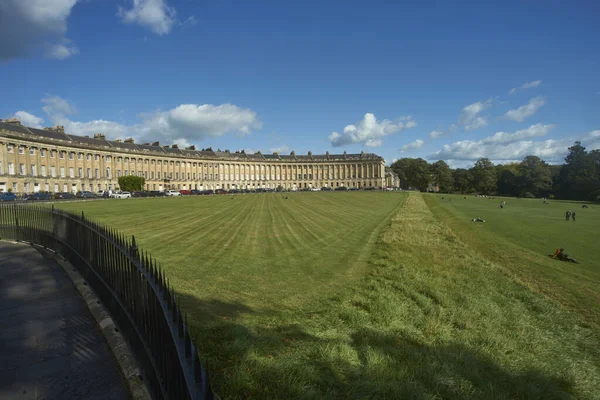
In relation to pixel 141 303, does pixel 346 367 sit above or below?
below

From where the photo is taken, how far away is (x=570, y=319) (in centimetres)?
991

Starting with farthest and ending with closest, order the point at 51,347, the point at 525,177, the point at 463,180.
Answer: the point at 463,180, the point at 525,177, the point at 51,347

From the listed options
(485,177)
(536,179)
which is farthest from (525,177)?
(485,177)

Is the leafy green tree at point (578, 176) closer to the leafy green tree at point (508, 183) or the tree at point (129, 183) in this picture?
the leafy green tree at point (508, 183)

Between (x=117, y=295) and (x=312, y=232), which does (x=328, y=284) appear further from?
(x=312, y=232)

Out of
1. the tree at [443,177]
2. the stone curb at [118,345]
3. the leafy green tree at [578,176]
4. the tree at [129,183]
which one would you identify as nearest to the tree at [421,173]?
the tree at [443,177]

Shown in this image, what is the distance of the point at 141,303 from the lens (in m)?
4.71

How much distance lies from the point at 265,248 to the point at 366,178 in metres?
147

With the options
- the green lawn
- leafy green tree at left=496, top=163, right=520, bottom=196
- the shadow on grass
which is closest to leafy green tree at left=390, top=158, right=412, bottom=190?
leafy green tree at left=496, top=163, right=520, bottom=196

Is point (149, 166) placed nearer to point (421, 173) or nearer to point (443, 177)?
point (421, 173)

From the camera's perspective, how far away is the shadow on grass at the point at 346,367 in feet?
15.3

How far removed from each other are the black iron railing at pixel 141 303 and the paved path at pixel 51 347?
16.3 inches

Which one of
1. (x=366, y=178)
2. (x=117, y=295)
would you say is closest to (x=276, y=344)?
(x=117, y=295)

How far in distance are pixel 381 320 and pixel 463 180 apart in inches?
5487
